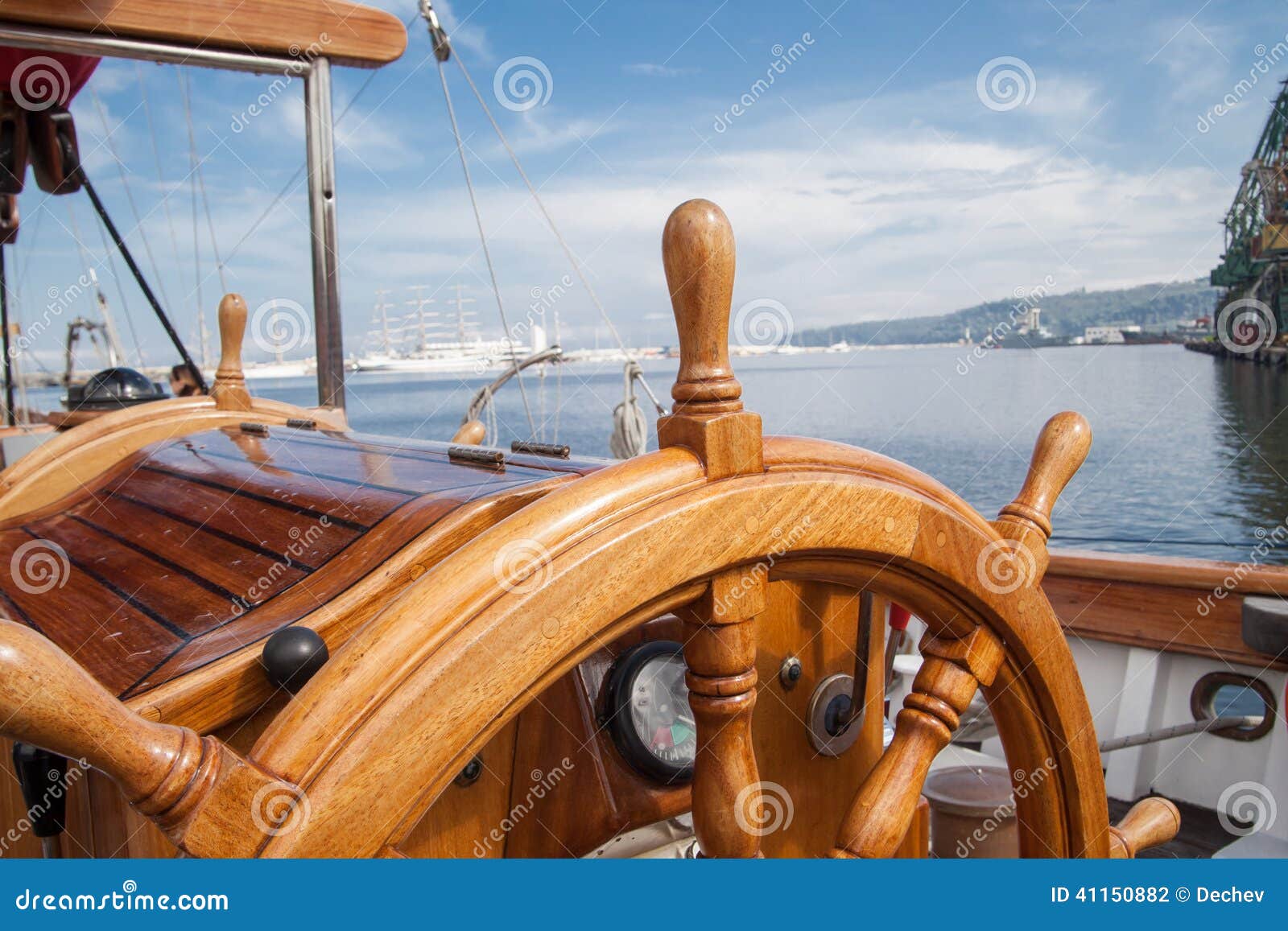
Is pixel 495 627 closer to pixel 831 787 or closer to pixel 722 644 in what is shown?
pixel 722 644

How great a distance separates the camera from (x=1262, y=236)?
10625 millimetres

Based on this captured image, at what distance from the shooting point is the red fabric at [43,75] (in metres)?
3.50

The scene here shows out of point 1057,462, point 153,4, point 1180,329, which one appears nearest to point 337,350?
point 153,4

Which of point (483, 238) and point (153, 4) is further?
point (483, 238)

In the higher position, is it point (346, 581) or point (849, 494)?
point (849, 494)

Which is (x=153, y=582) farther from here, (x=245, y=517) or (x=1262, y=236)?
(x=1262, y=236)

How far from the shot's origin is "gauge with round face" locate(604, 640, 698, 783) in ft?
4.01

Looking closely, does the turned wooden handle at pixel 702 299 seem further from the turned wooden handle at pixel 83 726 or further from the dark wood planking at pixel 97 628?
the dark wood planking at pixel 97 628

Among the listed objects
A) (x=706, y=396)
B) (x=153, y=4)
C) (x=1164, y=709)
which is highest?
(x=153, y=4)

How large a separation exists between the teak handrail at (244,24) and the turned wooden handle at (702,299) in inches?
107

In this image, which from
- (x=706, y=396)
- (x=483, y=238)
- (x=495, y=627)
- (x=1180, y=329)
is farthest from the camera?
(x=1180, y=329)

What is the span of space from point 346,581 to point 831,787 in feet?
2.56

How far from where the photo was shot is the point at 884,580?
108cm

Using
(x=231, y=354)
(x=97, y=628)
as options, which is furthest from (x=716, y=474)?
(x=231, y=354)
